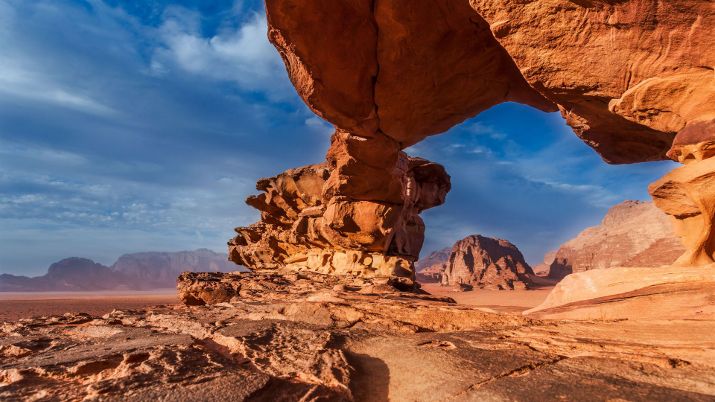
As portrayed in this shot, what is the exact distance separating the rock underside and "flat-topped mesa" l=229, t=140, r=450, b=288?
6.18 m

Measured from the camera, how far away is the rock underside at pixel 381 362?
1.80 metres

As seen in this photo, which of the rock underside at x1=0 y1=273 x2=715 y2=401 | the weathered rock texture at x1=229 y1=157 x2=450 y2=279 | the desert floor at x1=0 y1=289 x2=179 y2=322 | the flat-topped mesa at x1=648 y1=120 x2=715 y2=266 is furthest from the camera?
the desert floor at x1=0 y1=289 x2=179 y2=322

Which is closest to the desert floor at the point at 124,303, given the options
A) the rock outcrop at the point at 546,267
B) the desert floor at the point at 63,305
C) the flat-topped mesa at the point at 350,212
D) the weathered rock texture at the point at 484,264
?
the desert floor at the point at 63,305

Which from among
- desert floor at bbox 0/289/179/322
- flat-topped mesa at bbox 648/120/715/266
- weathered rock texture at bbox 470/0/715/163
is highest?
weathered rock texture at bbox 470/0/715/163

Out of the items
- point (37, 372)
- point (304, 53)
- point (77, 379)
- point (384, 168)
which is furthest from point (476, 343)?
point (384, 168)

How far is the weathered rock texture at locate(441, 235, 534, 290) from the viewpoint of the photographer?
35125 mm

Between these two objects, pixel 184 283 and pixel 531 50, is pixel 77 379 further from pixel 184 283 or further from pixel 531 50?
pixel 184 283

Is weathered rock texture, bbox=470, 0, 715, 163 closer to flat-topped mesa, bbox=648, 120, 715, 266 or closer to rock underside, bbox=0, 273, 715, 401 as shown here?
flat-topped mesa, bbox=648, 120, 715, 266

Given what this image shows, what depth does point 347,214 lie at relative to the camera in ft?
41.5

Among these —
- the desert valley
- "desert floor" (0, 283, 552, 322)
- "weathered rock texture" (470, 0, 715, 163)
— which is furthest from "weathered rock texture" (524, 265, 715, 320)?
"desert floor" (0, 283, 552, 322)

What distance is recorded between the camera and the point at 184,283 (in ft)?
33.5

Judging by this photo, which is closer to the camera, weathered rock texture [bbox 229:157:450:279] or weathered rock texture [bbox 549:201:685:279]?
weathered rock texture [bbox 229:157:450:279]

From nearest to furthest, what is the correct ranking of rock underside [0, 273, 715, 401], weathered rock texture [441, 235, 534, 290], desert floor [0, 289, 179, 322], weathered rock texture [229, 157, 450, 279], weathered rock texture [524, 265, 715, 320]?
rock underside [0, 273, 715, 401] → weathered rock texture [524, 265, 715, 320] → weathered rock texture [229, 157, 450, 279] → desert floor [0, 289, 179, 322] → weathered rock texture [441, 235, 534, 290]

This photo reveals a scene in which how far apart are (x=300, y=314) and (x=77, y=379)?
2.42 meters
